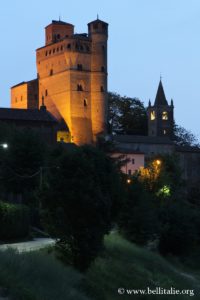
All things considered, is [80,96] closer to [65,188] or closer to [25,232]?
[25,232]

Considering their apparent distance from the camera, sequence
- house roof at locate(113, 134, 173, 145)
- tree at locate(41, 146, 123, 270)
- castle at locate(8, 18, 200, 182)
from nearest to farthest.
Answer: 1. tree at locate(41, 146, 123, 270)
2. house roof at locate(113, 134, 173, 145)
3. castle at locate(8, 18, 200, 182)

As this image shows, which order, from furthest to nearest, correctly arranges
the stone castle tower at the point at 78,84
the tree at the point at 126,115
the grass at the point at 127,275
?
1. the tree at the point at 126,115
2. the stone castle tower at the point at 78,84
3. the grass at the point at 127,275

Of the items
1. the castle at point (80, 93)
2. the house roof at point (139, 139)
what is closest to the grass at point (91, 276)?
the castle at point (80, 93)

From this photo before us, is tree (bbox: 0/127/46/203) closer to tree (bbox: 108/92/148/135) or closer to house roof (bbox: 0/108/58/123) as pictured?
house roof (bbox: 0/108/58/123)

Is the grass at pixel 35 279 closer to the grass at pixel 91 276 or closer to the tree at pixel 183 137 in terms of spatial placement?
the grass at pixel 91 276

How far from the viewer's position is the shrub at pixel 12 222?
1481 inches

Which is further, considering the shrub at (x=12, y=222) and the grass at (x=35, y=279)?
the shrub at (x=12, y=222)

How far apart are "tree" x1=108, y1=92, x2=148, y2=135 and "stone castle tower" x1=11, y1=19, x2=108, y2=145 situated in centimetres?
1452

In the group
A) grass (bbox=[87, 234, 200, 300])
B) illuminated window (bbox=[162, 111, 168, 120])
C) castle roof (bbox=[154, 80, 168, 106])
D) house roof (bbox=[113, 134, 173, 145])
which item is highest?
castle roof (bbox=[154, 80, 168, 106])

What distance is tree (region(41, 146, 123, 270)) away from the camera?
24.8 m

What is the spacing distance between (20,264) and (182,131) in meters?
140

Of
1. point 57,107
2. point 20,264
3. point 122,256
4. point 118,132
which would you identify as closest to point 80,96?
point 57,107

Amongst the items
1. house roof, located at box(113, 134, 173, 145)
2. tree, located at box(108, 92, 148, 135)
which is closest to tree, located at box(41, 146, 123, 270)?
house roof, located at box(113, 134, 173, 145)

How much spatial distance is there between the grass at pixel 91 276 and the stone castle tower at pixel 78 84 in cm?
7996
